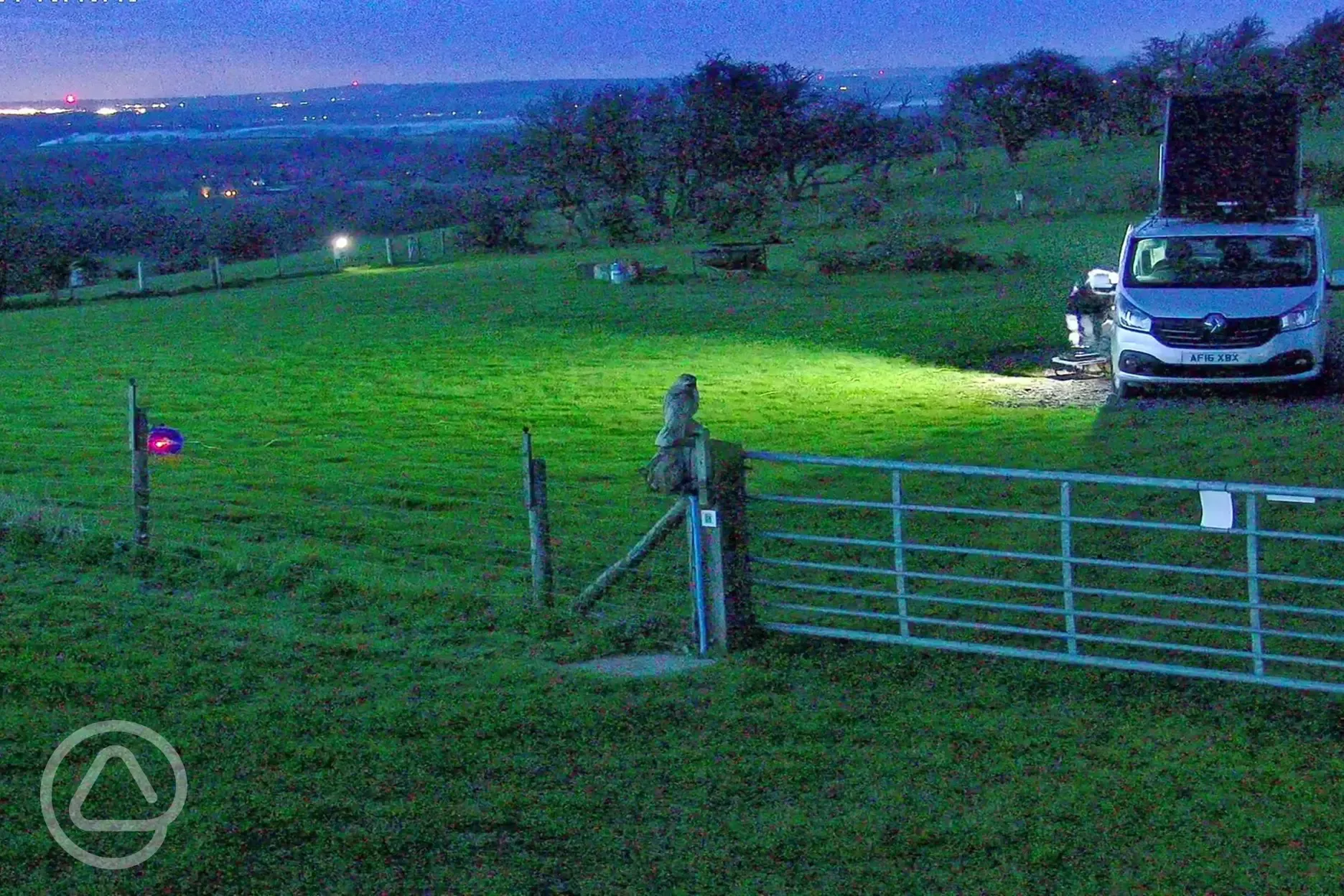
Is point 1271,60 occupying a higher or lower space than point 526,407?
higher

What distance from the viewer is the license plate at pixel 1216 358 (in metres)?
16.6

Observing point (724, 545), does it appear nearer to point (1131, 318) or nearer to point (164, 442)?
point (164, 442)

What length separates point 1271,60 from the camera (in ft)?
274

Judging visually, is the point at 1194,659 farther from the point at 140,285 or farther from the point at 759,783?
the point at 140,285

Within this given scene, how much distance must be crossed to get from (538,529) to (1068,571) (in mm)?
3234

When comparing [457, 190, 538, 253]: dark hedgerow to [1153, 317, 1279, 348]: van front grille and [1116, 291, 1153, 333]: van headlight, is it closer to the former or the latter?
[1116, 291, 1153, 333]: van headlight

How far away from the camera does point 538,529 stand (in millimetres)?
9125

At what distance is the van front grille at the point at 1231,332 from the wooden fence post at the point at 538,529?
33.0 feet

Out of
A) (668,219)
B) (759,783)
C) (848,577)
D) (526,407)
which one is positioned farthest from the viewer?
(668,219)

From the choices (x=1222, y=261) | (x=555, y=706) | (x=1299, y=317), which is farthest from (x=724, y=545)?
(x=1222, y=261)

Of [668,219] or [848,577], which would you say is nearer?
[848,577]

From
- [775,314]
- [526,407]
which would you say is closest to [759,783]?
[526,407]

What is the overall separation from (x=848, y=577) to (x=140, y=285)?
35.8 m

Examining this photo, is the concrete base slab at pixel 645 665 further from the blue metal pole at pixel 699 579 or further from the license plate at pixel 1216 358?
the license plate at pixel 1216 358
